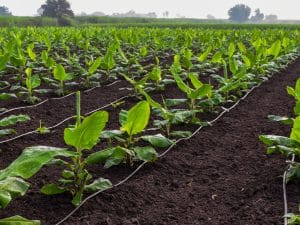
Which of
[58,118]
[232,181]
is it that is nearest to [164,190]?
[232,181]

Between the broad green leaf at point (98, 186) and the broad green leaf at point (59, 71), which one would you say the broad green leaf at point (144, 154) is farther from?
the broad green leaf at point (59, 71)

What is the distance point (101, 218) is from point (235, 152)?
129 cm

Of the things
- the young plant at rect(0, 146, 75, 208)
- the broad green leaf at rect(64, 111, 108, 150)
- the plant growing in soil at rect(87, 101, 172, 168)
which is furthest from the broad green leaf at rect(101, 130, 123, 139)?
the young plant at rect(0, 146, 75, 208)

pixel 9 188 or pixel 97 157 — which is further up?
pixel 9 188

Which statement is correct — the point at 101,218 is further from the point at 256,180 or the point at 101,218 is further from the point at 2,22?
the point at 2,22

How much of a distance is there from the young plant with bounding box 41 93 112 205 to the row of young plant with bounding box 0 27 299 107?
4.51 ft

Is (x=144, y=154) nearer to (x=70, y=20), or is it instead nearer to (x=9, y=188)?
(x=9, y=188)

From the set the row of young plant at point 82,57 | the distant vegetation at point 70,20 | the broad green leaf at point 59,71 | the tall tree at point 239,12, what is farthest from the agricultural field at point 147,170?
the tall tree at point 239,12

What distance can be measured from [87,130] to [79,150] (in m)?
0.14

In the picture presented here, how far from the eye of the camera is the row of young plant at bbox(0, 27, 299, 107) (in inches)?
185

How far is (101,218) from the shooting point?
6.40ft

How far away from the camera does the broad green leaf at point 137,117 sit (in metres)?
2.22

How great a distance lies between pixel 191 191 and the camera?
2303 mm

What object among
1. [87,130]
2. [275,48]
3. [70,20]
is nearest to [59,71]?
[87,130]
